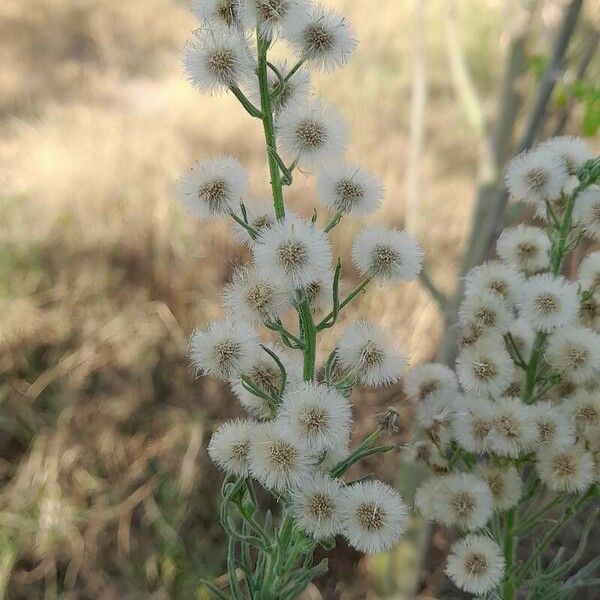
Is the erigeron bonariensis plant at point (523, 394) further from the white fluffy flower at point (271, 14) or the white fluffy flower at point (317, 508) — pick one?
the white fluffy flower at point (271, 14)

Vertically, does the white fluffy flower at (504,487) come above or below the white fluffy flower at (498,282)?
below

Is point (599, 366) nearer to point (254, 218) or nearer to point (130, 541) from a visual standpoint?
point (254, 218)

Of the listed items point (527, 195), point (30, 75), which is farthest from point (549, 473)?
point (30, 75)

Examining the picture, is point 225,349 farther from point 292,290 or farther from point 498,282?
point 498,282

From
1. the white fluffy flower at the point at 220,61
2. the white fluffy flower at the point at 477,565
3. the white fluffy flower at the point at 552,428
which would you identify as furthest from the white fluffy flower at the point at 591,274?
the white fluffy flower at the point at 220,61

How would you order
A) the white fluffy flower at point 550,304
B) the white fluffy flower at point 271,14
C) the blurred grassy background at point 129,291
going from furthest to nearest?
1. the blurred grassy background at point 129,291
2. the white fluffy flower at point 550,304
3. the white fluffy flower at point 271,14

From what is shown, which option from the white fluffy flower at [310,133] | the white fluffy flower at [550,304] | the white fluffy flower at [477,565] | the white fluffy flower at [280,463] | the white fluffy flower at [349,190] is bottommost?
the white fluffy flower at [477,565]

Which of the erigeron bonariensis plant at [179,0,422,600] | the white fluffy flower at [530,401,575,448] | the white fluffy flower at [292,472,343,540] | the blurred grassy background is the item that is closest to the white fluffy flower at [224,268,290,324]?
the erigeron bonariensis plant at [179,0,422,600]
